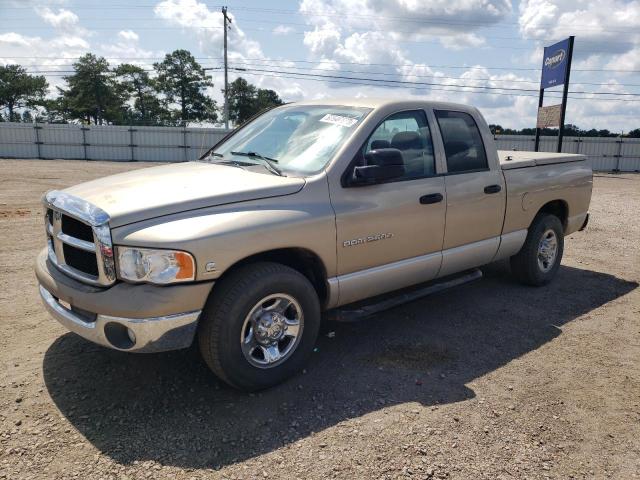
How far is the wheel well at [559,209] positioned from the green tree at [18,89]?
8143cm

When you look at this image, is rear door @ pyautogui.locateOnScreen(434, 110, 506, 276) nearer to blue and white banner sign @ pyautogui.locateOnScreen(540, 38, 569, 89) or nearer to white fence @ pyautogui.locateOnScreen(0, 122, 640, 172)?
blue and white banner sign @ pyautogui.locateOnScreen(540, 38, 569, 89)

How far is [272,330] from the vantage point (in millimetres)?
3408

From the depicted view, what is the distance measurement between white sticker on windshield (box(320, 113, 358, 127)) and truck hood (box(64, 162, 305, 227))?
2.37ft

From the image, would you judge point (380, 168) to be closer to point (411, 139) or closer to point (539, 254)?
point (411, 139)

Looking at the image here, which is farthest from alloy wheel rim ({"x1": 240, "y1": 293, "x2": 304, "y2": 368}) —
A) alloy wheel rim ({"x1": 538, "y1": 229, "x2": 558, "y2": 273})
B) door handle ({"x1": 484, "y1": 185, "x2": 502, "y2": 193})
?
alloy wheel rim ({"x1": 538, "y1": 229, "x2": 558, "y2": 273})

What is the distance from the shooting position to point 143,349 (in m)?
3.01

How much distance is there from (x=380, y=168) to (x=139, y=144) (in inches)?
1176

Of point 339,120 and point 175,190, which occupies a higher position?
point 339,120

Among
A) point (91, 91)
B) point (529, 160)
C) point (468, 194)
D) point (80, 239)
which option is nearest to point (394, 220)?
point (468, 194)

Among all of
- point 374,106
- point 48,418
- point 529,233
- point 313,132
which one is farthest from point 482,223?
point 48,418

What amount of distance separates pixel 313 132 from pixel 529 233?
292 cm

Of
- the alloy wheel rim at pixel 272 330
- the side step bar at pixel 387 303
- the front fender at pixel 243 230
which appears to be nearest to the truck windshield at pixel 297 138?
the front fender at pixel 243 230

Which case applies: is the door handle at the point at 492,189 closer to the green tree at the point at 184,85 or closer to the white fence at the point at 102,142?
the white fence at the point at 102,142

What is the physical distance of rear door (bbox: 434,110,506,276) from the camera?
4527 mm
